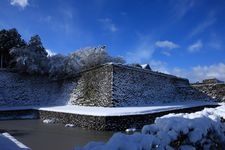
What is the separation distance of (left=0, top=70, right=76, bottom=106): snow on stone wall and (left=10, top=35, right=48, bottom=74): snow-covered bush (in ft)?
2.64

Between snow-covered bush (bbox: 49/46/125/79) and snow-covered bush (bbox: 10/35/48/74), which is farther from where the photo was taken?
snow-covered bush (bbox: 49/46/125/79)

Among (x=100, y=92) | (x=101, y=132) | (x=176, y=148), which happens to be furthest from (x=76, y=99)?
(x=176, y=148)

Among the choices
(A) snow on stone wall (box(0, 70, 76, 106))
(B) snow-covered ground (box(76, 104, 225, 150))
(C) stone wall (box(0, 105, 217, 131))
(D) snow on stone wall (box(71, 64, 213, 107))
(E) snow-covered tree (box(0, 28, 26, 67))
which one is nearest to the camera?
(B) snow-covered ground (box(76, 104, 225, 150))

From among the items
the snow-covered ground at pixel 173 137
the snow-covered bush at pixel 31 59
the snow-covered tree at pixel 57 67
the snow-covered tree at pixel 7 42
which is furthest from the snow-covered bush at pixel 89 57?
the snow-covered ground at pixel 173 137

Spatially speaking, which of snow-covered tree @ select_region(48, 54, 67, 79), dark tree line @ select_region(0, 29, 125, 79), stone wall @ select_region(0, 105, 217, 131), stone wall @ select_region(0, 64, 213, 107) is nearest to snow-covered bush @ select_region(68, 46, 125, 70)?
dark tree line @ select_region(0, 29, 125, 79)

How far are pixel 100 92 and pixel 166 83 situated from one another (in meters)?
6.87

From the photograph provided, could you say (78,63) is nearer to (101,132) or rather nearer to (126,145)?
(101,132)

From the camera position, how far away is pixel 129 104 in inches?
749

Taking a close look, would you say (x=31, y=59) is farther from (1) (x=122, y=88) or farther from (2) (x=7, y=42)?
(1) (x=122, y=88)

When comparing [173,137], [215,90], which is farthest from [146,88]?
[173,137]

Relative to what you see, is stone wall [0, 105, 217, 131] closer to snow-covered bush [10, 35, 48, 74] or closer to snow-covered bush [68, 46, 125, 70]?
snow-covered bush [10, 35, 48, 74]

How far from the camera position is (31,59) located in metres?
24.1

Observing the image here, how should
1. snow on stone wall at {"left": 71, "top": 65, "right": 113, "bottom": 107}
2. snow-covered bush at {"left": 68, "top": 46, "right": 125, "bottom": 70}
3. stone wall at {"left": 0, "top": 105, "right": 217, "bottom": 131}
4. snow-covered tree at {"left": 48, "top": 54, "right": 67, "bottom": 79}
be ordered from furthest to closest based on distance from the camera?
snow-covered bush at {"left": 68, "top": 46, "right": 125, "bottom": 70}, snow-covered tree at {"left": 48, "top": 54, "right": 67, "bottom": 79}, snow on stone wall at {"left": 71, "top": 65, "right": 113, "bottom": 107}, stone wall at {"left": 0, "top": 105, "right": 217, "bottom": 131}

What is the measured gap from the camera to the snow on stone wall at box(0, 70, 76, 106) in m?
22.9
